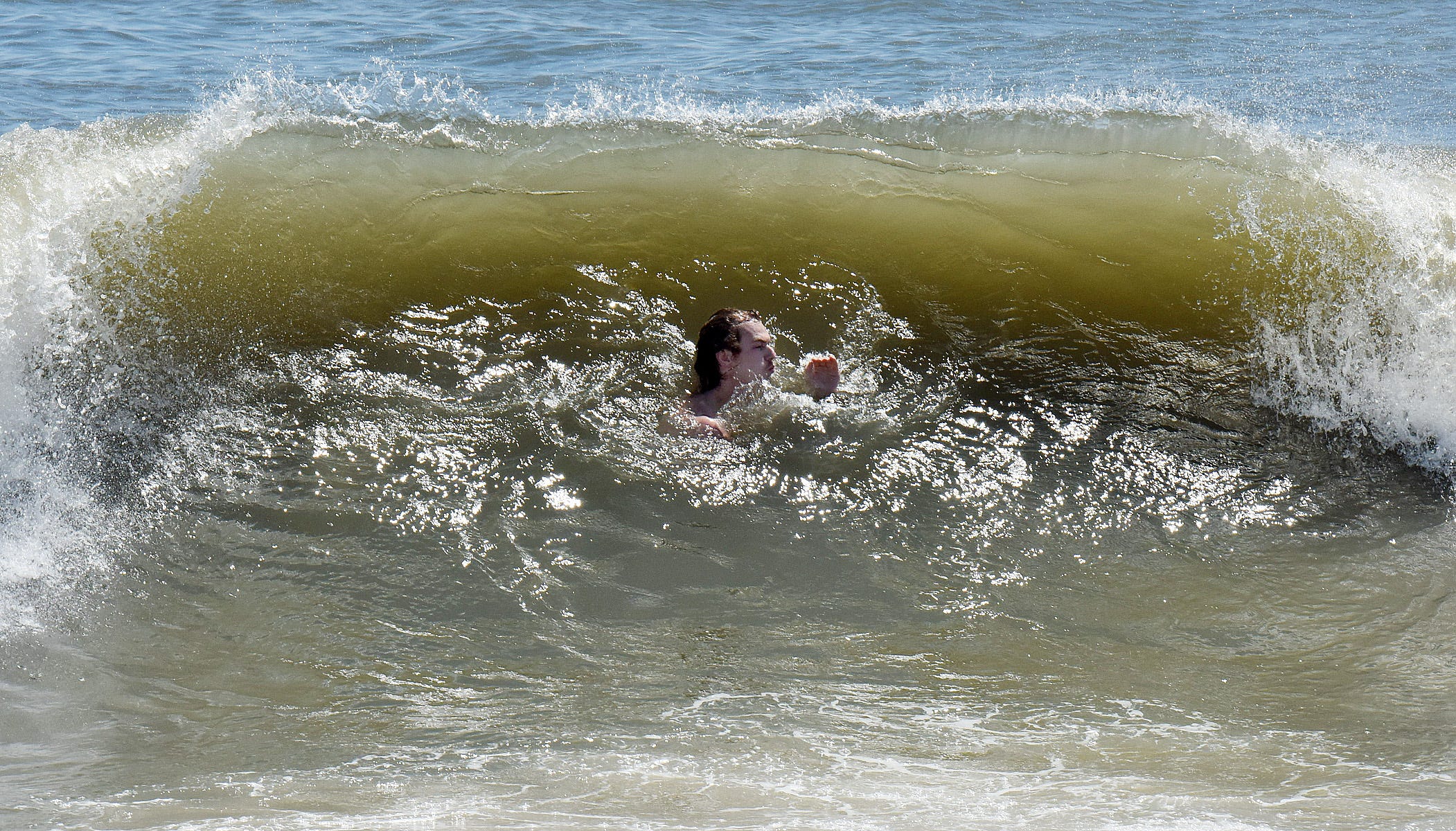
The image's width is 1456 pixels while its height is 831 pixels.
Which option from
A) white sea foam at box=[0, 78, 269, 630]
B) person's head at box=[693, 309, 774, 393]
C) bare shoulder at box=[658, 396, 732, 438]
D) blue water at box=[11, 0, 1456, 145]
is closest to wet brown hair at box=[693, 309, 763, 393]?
person's head at box=[693, 309, 774, 393]

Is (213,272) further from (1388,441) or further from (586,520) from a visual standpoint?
(1388,441)

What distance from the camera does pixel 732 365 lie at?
5.11 meters

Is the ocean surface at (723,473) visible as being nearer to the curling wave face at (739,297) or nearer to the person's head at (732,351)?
the curling wave face at (739,297)

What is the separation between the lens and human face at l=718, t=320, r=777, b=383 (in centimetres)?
511

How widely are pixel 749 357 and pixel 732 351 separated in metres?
0.08

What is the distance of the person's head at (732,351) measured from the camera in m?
5.11

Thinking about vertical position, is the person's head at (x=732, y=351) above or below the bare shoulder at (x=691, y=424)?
above

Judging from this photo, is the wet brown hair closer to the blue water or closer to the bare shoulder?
the bare shoulder

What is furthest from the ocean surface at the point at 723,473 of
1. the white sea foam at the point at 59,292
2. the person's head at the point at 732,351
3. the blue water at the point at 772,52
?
the blue water at the point at 772,52

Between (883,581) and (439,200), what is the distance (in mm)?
3707

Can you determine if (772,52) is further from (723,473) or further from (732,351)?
(723,473)

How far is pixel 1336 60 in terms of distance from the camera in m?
11.6

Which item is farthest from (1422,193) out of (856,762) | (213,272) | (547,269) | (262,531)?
(213,272)

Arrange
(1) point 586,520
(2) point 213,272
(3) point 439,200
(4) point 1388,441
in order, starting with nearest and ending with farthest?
(1) point 586,520, (4) point 1388,441, (2) point 213,272, (3) point 439,200
